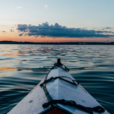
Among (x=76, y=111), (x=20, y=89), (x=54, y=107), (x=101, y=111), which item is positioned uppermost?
(x=54, y=107)

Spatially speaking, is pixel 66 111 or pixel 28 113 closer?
pixel 66 111

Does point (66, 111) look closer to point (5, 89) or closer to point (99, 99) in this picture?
point (99, 99)

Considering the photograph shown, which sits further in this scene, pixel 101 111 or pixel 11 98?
pixel 11 98

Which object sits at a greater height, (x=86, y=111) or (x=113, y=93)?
(x=86, y=111)

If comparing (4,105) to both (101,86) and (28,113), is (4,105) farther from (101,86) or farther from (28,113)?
(101,86)

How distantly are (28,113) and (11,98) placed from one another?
2603 mm

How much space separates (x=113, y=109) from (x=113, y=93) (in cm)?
140

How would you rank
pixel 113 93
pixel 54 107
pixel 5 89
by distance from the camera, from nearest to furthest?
pixel 54 107
pixel 113 93
pixel 5 89

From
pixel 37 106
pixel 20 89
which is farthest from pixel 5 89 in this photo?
pixel 37 106

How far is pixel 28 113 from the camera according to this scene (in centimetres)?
204

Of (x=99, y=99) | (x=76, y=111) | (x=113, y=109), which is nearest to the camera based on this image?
(x=76, y=111)

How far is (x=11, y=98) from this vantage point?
171 inches

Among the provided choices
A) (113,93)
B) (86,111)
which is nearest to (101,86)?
(113,93)

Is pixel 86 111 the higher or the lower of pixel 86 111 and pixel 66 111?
the lower
